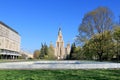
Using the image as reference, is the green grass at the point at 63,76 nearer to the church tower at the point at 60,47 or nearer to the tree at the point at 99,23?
the tree at the point at 99,23

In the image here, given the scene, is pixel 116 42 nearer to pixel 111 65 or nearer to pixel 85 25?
pixel 85 25

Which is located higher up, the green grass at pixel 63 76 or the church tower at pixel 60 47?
the church tower at pixel 60 47

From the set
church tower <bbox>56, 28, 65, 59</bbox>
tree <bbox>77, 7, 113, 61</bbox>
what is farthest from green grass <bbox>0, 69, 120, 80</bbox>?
church tower <bbox>56, 28, 65, 59</bbox>

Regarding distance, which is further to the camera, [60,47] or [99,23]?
Result: [60,47]

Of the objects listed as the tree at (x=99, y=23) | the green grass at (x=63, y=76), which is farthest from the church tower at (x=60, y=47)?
the green grass at (x=63, y=76)

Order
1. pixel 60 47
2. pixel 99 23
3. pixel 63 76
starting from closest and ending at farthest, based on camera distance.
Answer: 1. pixel 63 76
2. pixel 99 23
3. pixel 60 47

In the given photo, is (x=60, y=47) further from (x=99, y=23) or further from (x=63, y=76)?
(x=63, y=76)

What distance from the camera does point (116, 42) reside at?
45.9 metres

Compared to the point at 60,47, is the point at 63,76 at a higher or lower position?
lower

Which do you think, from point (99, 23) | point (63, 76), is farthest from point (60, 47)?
point (63, 76)

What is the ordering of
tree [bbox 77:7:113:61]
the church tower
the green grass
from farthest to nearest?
the church tower → tree [bbox 77:7:113:61] → the green grass

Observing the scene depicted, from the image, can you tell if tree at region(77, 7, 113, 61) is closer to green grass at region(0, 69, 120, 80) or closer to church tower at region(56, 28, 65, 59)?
green grass at region(0, 69, 120, 80)

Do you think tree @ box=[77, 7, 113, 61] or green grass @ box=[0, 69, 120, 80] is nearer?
green grass @ box=[0, 69, 120, 80]

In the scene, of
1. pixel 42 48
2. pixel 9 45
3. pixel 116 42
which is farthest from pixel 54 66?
pixel 9 45
